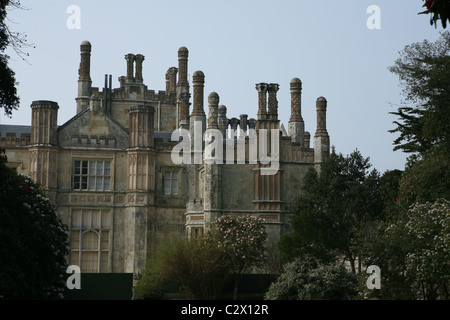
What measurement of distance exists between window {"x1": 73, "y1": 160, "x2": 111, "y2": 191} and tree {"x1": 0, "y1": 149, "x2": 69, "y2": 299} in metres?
16.6

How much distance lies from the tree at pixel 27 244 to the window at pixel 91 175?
16.6 m

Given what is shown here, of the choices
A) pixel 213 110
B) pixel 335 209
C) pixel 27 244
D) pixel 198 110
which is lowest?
pixel 27 244

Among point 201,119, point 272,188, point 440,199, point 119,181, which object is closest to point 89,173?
point 119,181

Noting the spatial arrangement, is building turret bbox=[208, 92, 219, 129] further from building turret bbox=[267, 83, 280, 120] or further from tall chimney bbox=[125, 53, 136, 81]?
tall chimney bbox=[125, 53, 136, 81]

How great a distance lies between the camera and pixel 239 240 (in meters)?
39.7

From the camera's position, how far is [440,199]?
29.5 meters

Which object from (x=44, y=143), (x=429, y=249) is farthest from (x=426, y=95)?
(x=44, y=143)

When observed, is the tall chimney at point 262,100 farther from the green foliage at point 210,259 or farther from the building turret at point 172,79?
the building turret at point 172,79

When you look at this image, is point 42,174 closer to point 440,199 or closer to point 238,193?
point 238,193

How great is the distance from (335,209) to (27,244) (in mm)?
21018

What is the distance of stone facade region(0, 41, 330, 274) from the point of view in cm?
4341

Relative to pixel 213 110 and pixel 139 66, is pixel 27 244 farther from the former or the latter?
pixel 139 66

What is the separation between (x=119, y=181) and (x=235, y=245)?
934 cm

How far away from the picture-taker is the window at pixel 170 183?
151ft
